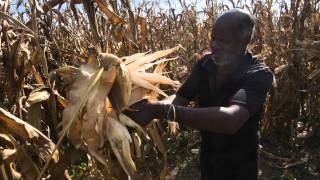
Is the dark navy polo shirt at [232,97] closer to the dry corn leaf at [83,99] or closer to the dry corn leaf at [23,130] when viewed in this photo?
the dry corn leaf at [83,99]

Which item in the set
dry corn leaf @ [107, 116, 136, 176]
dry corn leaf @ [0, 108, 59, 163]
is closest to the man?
dry corn leaf @ [107, 116, 136, 176]

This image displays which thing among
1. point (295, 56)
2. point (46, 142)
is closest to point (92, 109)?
point (46, 142)

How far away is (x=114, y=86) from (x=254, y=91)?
0.68m

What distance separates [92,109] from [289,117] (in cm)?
386

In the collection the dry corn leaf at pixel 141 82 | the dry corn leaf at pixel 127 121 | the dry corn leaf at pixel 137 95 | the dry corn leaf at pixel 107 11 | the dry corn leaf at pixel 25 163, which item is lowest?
the dry corn leaf at pixel 25 163

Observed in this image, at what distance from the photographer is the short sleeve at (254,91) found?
6.23 ft

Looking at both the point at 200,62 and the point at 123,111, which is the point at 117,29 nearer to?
the point at 200,62

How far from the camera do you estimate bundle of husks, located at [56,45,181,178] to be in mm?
1504

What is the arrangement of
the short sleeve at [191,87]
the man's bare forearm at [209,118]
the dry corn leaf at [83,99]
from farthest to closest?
1. the short sleeve at [191,87]
2. the man's bare forearm at [209,118]
3. the dry corn leaf at [83,99]

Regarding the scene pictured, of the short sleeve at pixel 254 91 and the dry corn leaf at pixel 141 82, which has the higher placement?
the dry corn leaf at pixel 141 82

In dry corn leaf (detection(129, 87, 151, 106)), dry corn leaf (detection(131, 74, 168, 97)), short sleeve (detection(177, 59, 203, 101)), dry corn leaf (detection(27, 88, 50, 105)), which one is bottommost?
short sleeve (detection(177, 59, 203, 101))

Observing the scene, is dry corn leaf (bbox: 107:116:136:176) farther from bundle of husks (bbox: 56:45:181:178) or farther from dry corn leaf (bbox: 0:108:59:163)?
dry corn leaf (bbox: 0:108:59:163)

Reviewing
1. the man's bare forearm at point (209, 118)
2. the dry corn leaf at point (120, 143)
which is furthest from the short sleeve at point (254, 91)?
the dry corn leaf at point (120, 143)

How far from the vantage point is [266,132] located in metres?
4.90
